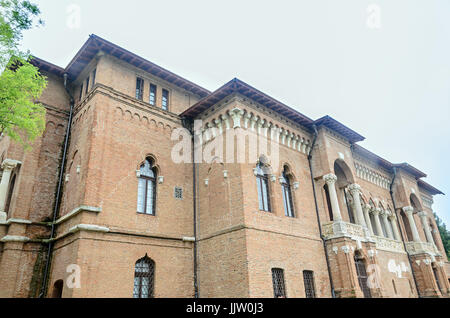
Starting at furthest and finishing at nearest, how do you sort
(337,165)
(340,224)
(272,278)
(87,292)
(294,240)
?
(337,165)
(340,224)
(294,240)
(272,278)
(87,292)

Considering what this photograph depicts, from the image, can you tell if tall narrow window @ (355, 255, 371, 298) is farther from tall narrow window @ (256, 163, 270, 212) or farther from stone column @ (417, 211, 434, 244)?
stone column @ (417, 211, 434, 244)

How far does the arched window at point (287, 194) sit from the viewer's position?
14586 millimetres

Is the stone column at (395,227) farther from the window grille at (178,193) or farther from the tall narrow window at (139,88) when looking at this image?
the tall narrow window at (139,88)

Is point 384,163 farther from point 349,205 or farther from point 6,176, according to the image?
point 6,176

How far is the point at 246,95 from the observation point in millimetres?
14180

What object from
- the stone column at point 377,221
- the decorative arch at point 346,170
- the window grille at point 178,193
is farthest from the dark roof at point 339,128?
the window grille at point 178,193

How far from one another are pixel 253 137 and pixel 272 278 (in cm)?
561

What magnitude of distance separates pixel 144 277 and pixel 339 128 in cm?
1192

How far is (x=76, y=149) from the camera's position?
13.6 metres

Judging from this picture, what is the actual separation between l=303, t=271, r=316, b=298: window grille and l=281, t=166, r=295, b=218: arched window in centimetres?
245

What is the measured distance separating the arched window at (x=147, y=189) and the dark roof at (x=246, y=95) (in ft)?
10.5

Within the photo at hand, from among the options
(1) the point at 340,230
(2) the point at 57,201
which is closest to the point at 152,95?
(2) the point at 57,201
